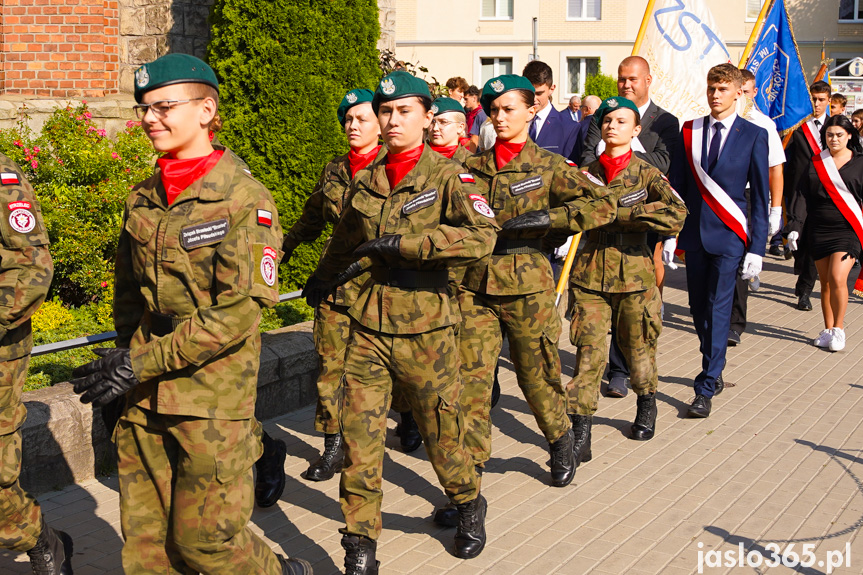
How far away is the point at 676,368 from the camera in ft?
28.5

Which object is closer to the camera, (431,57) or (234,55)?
(234,55)

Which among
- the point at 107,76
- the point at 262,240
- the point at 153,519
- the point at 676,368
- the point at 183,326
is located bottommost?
the point at 676,368

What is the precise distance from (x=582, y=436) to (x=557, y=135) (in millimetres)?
3102

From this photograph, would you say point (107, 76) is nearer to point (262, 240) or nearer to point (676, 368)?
point (676, 368)

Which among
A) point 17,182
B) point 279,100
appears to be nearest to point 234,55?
point 279,100

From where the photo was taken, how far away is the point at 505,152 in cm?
562

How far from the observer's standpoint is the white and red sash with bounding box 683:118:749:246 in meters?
7.38

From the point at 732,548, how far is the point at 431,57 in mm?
36953

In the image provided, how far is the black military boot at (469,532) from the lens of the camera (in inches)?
188

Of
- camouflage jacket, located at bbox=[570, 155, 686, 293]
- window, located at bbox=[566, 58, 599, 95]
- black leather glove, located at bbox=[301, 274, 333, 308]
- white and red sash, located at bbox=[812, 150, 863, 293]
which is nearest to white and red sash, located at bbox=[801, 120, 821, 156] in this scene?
white and red sash, located at bbox=[812, 150, 863, 293]

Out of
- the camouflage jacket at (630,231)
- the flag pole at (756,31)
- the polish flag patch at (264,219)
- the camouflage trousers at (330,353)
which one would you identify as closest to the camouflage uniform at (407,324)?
the polish flag patch at (264,219)

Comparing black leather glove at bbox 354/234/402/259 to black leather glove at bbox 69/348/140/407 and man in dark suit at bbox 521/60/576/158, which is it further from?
man in dark suit at bbox 521/60/576/158

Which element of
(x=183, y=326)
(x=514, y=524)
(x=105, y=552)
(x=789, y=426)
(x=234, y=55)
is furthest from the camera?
(x=234, y=55)

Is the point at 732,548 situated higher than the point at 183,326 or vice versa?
the point at 183,326
